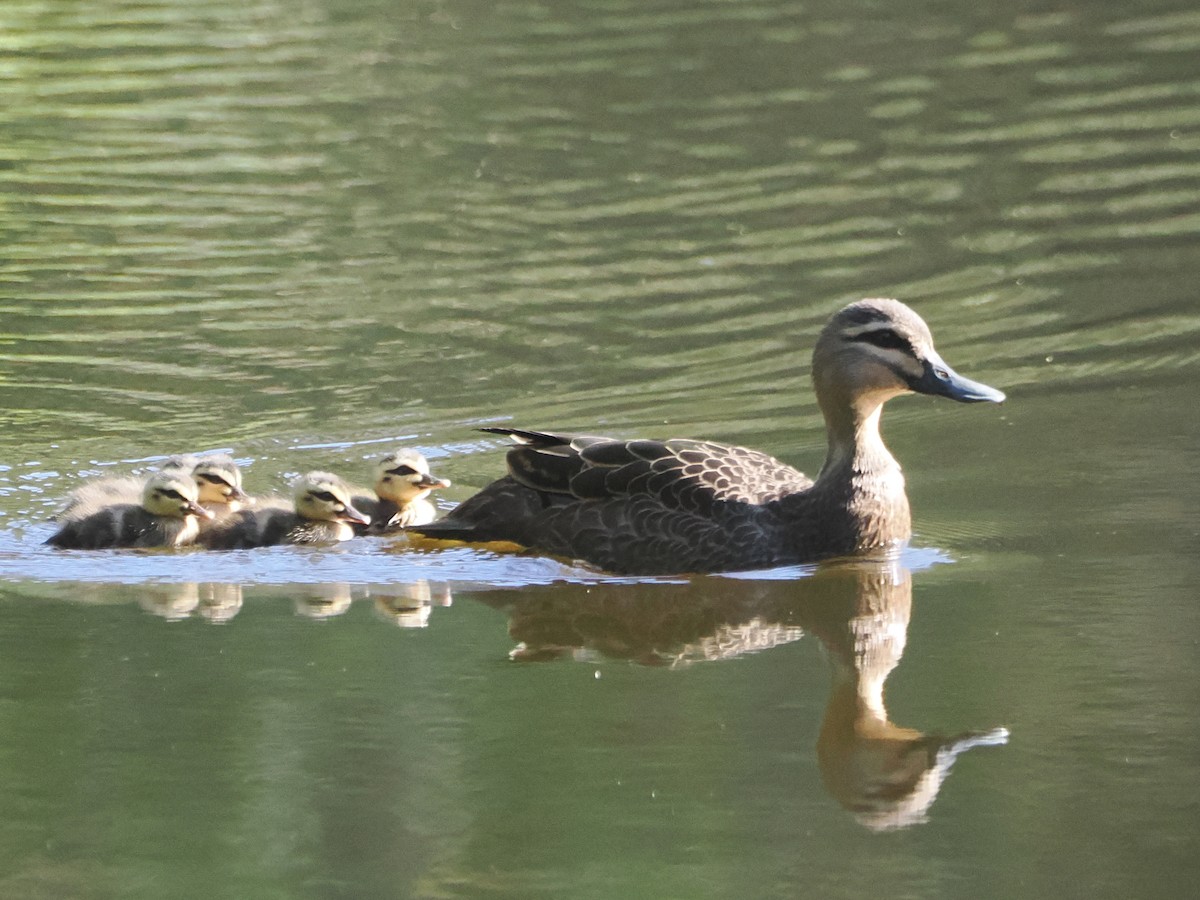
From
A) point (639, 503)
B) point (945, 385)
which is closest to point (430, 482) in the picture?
point (639, 503)

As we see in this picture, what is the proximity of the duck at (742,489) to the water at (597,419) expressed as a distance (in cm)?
15

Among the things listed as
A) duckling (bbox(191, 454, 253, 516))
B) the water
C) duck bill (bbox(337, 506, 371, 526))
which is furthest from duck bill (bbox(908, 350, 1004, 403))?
duckling (bbox(191, 454, 253, 516))

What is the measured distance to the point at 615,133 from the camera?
48.8 feet

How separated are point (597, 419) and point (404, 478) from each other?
1.45 metres

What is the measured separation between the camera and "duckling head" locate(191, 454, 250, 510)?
8109mm

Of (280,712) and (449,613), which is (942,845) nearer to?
(280,712)

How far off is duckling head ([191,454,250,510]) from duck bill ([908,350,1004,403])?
2623 mm

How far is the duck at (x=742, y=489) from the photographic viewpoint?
292 inches

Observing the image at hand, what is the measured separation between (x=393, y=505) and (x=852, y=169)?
5868 mm

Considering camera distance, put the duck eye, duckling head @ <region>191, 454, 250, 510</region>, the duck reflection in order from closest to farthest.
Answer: the duck reflection, the duck eye, duckling head @ <region>191, 454, 250, 510</region>

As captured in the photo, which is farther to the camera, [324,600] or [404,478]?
[404,478]

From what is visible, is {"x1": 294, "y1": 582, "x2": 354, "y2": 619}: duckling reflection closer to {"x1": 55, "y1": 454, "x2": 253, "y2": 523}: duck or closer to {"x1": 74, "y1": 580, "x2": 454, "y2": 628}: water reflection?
{"x1": 74, "y1": 580, "x2": 454, "y2": 628}: water reflection

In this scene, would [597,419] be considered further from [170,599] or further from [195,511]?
[170,599]

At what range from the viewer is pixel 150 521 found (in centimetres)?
794
